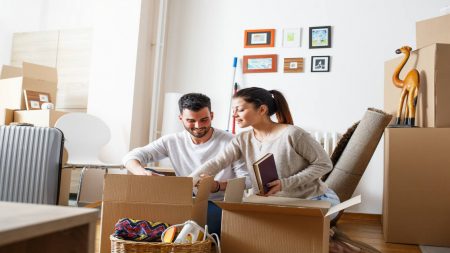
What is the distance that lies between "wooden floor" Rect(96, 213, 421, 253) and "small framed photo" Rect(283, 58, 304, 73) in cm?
132

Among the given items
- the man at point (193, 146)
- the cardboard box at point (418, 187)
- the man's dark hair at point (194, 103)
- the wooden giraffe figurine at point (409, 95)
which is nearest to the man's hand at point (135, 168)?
the man at point (193, 146)

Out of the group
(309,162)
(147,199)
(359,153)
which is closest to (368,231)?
(359,153)

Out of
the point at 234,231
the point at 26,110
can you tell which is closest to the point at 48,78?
the point at 26,110

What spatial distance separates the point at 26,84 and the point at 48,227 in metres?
3.59

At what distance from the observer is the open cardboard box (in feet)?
4.88

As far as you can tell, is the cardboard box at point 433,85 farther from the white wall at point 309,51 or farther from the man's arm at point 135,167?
the man's arm at point 135,167

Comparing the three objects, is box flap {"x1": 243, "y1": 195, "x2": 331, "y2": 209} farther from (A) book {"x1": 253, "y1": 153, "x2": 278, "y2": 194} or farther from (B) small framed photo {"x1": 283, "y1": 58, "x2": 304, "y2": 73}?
(B) small framed photo {"x1": 283, "y1": 58, "x2": 304, "y2": 73}

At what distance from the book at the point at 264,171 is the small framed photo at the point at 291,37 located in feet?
7.80

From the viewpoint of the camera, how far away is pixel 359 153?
105 inches

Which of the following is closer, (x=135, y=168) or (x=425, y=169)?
(x=135, y=168)

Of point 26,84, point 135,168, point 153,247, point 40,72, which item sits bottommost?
point 153,247

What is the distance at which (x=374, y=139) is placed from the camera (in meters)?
2.67

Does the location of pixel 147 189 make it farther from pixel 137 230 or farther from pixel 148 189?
pixel 137 230

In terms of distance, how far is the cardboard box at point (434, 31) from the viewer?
287cm
